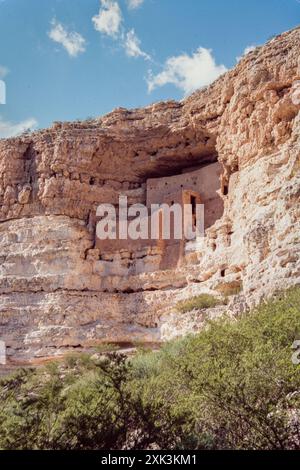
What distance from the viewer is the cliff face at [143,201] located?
1588 cm

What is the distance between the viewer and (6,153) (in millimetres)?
23016

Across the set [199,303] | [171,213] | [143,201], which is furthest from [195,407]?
[143,201]

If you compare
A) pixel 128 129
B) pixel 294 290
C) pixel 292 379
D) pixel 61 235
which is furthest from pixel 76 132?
pixel 292 379

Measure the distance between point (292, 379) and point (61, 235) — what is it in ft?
48.7

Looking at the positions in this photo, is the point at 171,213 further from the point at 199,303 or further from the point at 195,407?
the point at 195,407

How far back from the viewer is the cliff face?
15875 millimetres

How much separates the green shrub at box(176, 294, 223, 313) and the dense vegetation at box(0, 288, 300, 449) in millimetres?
6640

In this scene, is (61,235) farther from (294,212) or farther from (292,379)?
(292,379)

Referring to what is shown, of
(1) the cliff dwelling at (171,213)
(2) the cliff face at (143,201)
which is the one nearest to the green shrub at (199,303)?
(2) the cliff face at (143,201)

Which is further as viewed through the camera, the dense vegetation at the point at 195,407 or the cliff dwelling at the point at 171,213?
the cliff dwelling at the point at 171,213

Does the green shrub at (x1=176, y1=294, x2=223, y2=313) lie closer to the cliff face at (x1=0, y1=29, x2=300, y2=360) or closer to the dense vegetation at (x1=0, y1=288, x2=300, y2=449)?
the cliff face at (x1=0, y1=29, x2=300, y2=360)

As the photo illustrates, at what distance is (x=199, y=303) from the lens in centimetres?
1656

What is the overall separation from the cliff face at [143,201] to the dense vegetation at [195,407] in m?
4.71

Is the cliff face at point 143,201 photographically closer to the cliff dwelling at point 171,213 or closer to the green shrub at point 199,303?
the cliff dwelling at point 171,213
